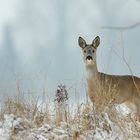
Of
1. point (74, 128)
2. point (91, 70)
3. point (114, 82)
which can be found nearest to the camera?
point (74, 128)

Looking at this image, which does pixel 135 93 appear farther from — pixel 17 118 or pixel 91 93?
pixel 17 118

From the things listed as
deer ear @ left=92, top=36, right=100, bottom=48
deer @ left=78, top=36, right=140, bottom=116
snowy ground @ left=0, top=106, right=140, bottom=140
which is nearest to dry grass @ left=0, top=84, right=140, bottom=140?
snowy ground @ left=0, top=106, right=140, bottom=140

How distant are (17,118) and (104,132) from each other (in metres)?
1.18

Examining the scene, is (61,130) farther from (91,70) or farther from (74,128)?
(91,70)

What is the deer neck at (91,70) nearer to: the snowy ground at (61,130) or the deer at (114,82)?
the deer at (114,82)

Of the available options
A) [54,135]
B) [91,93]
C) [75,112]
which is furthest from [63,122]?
[91,93]

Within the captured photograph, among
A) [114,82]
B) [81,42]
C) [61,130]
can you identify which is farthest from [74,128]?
[81,42]

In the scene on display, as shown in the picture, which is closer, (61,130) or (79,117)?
(61,130)

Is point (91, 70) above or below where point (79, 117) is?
above

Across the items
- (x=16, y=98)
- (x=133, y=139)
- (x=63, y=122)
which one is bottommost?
(x=133, y=139)

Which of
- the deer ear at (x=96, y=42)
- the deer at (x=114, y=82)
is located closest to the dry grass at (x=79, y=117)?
the deer at (x=114, y=82)

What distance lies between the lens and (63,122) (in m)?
7.61

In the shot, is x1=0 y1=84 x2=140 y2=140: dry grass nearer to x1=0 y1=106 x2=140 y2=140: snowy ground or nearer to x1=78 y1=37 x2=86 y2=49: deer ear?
x1=0 y1=106 x2=140 y2=140: snowy ground

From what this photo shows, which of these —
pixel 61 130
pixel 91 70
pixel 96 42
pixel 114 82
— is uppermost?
pixel 96 42
